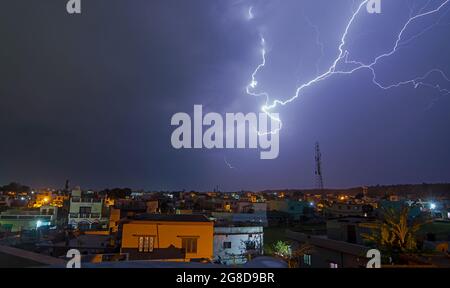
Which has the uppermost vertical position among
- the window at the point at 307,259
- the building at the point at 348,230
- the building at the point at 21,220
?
the building at the point at 348,230

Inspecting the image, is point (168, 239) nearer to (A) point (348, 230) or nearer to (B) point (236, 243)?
(B) point (236, 243)

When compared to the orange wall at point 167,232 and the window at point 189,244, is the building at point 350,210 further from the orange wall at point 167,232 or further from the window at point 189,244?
the window at point 189,244

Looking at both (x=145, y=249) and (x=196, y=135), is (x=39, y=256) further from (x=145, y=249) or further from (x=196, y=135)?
(x=145, y=249)

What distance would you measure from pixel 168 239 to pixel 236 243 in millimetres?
3379

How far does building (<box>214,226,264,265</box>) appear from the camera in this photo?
11.2 meters

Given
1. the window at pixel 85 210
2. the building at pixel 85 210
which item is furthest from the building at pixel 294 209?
the window at pixel 85 210

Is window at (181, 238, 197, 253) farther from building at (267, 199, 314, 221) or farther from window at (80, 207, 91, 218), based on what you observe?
building at (267, 199, 314, 221)

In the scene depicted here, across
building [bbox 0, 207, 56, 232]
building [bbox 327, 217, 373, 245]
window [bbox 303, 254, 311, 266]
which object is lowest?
window [bbox 303, 254, 311, 266]

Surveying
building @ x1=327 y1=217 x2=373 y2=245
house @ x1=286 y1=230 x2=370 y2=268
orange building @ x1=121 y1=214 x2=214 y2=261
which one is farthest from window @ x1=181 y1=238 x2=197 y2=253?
building @ x1=327 y1=217 x2=373 y2=245

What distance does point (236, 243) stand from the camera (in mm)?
11758

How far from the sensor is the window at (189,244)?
30.8 ft
